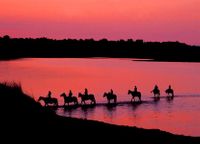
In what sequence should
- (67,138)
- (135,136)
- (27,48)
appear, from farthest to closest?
(27,48) < (135,136) < (67,138)

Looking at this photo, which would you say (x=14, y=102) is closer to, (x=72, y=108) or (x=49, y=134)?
(x=49, y=134)

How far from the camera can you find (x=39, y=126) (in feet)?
42.9

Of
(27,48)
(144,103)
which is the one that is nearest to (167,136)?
(144,103)

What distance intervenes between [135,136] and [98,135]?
177 centimetres

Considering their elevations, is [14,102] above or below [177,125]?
above

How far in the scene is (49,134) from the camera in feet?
42.7

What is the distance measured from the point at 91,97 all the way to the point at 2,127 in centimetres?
2437

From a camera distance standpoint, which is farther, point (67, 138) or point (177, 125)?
point (177, 125)

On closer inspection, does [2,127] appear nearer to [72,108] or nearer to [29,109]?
[29,109]

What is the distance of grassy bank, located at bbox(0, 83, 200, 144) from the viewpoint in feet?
41.4

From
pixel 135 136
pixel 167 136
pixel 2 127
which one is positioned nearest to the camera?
pixel 2 127

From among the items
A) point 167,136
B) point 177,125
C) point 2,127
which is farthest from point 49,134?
point 177,125

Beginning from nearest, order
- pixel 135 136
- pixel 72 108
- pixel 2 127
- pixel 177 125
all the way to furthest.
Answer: pixel 2 127, pixel 135 136, pixel 177 125, pixel 72 108

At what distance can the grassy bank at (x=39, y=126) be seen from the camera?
1262 cm
